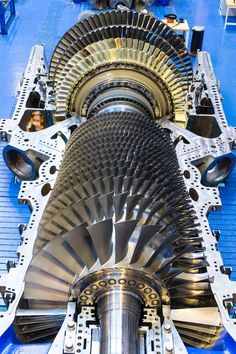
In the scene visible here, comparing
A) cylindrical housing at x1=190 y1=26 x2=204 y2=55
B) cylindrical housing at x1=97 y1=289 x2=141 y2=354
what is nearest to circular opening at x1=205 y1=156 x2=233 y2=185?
cylindrical housing at x1=97 y1=289 x2=141 y2=354

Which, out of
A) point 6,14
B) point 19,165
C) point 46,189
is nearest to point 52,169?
point 46,189

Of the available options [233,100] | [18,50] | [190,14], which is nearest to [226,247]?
[233,100]

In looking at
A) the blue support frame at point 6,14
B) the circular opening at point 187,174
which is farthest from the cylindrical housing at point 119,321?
the blue support frame at point 6,14

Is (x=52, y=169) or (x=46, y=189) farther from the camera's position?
(x=52, y=169)

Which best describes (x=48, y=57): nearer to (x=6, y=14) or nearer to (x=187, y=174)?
(x=6, y=14)

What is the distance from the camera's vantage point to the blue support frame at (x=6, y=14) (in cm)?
672

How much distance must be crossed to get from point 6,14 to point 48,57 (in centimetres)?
169

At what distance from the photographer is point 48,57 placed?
613cm

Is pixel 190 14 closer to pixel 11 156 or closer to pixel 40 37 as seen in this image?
pixel 40 37

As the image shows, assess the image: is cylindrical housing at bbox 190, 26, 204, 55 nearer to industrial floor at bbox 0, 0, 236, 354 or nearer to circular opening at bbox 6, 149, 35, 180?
industrial floor at bbox 0, 0, 236, 354

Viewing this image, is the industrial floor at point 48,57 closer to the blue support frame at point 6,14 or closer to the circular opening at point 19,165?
the blue support frame at point 6,14

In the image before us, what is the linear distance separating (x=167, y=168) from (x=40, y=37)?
14.2 feet

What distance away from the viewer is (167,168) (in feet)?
9.85

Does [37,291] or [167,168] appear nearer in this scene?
[37,291]
